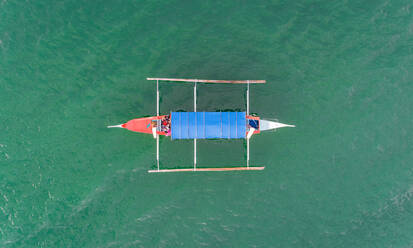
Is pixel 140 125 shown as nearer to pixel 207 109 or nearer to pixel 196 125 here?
pixel 196 125

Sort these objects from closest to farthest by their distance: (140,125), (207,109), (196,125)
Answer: (196,125) → (140,125) → (207,109)

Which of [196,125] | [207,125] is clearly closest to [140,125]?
[196,125]

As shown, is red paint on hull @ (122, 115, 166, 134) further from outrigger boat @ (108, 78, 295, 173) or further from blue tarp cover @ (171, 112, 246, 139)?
blue tarp cover @ (171, 112, 246, 139)

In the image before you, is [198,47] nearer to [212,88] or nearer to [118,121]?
[212,88]

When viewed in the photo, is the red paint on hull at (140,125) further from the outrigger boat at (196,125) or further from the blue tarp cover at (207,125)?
the blue tarp cover at (207,125)

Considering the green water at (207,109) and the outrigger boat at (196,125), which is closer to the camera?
the outrigger boat at (196,125)

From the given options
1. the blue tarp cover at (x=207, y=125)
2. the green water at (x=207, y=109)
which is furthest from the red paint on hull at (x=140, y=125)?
the blue tarp cover at (x=207, y=125)
